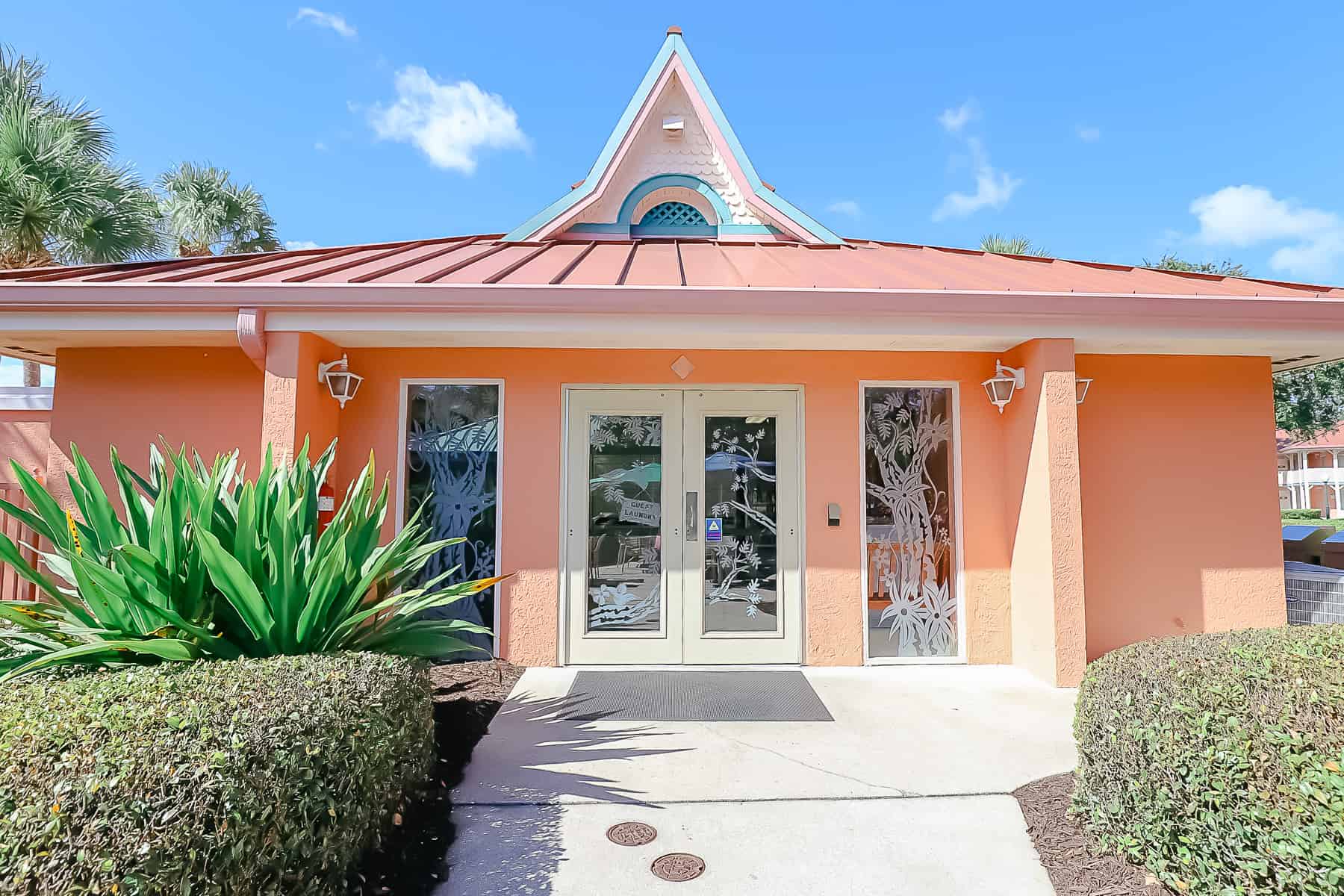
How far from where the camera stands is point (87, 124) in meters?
11.4

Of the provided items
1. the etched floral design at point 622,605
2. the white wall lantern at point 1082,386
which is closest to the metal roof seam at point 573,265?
the etched floral design at point 622,605

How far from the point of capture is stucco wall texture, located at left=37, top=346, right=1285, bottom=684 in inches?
240

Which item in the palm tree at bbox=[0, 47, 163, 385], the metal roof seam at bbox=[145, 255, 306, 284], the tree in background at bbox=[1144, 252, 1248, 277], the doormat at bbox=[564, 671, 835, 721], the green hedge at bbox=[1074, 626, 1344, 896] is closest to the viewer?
the green hedge at bbox=[1074, 626, 1344, 896]

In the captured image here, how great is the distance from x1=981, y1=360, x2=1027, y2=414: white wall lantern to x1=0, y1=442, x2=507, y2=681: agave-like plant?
16.3 feet

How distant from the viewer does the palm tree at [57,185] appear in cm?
986

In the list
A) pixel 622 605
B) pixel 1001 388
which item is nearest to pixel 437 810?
pixel 622 605

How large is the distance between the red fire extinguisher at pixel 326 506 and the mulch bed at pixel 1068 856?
523 cm

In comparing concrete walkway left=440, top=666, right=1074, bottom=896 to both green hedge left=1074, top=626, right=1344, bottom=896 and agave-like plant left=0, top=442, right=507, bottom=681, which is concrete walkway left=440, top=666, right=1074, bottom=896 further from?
agave-like plant left=0, top=442, right=507, bottom=681

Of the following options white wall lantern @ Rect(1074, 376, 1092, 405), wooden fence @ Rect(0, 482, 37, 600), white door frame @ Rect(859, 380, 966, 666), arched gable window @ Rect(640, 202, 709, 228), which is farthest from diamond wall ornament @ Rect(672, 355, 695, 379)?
wooden fence @ Rect(0, 482, 37, 600)

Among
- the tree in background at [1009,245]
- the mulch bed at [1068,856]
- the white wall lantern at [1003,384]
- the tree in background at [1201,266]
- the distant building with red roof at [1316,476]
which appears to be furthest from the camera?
the distant building with red roof at [1316,476]

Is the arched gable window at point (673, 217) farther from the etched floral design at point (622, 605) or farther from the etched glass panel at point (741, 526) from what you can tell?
the etched floral design at point (622, 605)

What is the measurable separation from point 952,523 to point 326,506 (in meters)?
5.66

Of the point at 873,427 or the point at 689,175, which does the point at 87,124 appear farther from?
the point at 873,427

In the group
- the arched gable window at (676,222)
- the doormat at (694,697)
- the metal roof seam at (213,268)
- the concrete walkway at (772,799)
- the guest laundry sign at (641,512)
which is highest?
the arched gable window at (676,222)
